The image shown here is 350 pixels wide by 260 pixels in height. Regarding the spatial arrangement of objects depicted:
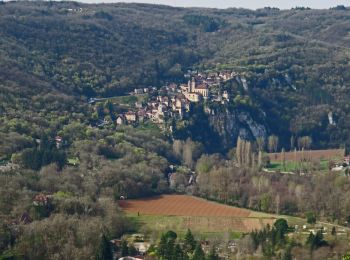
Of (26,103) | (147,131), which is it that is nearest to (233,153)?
(147,131)

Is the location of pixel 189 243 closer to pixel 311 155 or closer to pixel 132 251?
pixel 132 251

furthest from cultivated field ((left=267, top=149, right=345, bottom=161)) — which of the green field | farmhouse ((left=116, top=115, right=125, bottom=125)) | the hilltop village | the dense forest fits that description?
the green field

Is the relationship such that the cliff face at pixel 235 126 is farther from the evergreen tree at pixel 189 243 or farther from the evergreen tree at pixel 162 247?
the evergreen tree at pixel 162 247

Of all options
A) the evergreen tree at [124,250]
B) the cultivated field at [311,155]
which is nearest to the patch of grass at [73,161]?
the evergreen tree at [124,250]

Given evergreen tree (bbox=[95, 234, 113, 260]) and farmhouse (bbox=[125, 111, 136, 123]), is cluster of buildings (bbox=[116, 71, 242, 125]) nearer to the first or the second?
farmhouse (bbox=[125, 111, 136, 123])

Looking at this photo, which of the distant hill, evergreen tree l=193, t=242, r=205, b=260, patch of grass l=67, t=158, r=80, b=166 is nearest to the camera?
evergreen tree l=193, t=242, r=205, b=260

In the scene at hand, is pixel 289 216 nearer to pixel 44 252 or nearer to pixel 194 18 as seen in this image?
pixel 44 252
